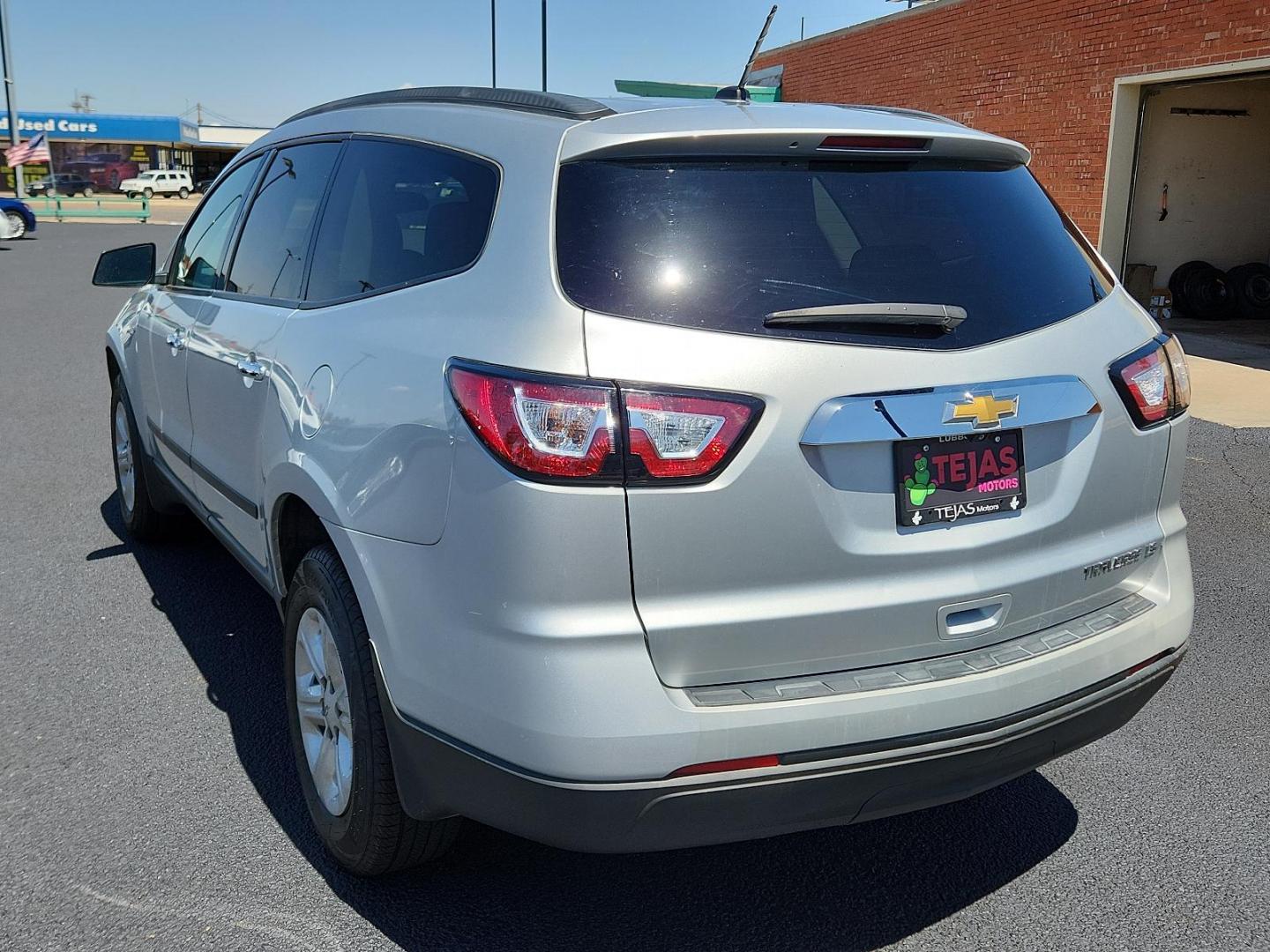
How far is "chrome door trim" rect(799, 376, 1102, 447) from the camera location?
7.23 ft

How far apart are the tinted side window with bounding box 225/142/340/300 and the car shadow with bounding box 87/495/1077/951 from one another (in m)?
1.46

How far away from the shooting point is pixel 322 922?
2.68 meters

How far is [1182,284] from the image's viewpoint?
55.3 ft

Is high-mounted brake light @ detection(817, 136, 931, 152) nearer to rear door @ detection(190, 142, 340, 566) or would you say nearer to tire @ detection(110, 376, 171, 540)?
rear door @ detection(190, 142, 340, 566)

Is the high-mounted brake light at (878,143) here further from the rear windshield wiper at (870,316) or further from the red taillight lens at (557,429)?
the red taillight lens at (557,429)

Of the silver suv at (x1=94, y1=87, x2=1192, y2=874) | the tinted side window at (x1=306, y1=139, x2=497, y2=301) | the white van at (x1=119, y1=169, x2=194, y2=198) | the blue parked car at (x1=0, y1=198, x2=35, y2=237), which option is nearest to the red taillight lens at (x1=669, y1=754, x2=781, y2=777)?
the silver suv at (x1=94, y1=87, x2=1192, y2=874)

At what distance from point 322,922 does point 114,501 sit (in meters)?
4.19

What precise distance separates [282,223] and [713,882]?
2.38 metres

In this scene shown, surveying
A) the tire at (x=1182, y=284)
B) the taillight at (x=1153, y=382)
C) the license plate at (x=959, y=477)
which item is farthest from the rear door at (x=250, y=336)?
Result: the tire at (x=1182, y=284)

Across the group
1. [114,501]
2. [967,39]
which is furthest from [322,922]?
[967,39]

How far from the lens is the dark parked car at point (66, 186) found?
5891cm

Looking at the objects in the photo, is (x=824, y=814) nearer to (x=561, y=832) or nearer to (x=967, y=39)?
(x=561, y=832)

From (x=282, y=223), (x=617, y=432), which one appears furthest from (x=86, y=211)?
(x=617, y=432)

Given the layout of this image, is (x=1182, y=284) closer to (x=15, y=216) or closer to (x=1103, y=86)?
(x=1103, y=86)
